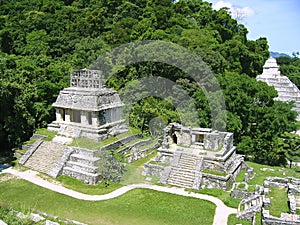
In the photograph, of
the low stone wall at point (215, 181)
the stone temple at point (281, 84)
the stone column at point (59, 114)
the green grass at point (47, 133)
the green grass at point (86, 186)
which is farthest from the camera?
the stone temple at point (281, 84)

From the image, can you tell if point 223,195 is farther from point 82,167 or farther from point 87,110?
point 87,110

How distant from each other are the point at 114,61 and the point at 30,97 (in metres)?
10.7

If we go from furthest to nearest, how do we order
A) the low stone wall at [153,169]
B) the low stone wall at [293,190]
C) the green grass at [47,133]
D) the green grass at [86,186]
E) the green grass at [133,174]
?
the green grass at [47,133] → the low stone wall at [153,169] → the green grass at [133,174] → the green grass at [86,186] → the low stone wall at [293,190]

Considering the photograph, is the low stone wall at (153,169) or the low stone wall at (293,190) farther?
the low stone wall at (153,169)

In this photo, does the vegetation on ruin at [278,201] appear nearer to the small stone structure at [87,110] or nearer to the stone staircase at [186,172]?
the stone staircase at [186,172]

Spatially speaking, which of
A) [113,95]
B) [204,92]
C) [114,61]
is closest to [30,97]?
[113,95]

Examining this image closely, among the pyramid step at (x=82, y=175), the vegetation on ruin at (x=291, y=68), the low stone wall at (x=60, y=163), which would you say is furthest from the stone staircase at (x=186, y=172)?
the vegetation on ruin at (x=291, y=68)

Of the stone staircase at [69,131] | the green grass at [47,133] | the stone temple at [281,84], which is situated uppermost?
the stone temple at [281,84]

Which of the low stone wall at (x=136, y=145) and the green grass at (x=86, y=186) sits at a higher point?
the low stone wall at (x=136, y=145)

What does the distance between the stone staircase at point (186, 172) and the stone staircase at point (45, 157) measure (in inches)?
270

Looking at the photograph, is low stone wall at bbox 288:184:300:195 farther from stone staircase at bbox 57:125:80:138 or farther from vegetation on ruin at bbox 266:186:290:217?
stone staircase at bbox 57:125:80:138

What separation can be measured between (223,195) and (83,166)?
7.77 m

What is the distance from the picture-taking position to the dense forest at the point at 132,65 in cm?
2475

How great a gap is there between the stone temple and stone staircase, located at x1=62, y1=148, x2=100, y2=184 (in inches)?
1087
